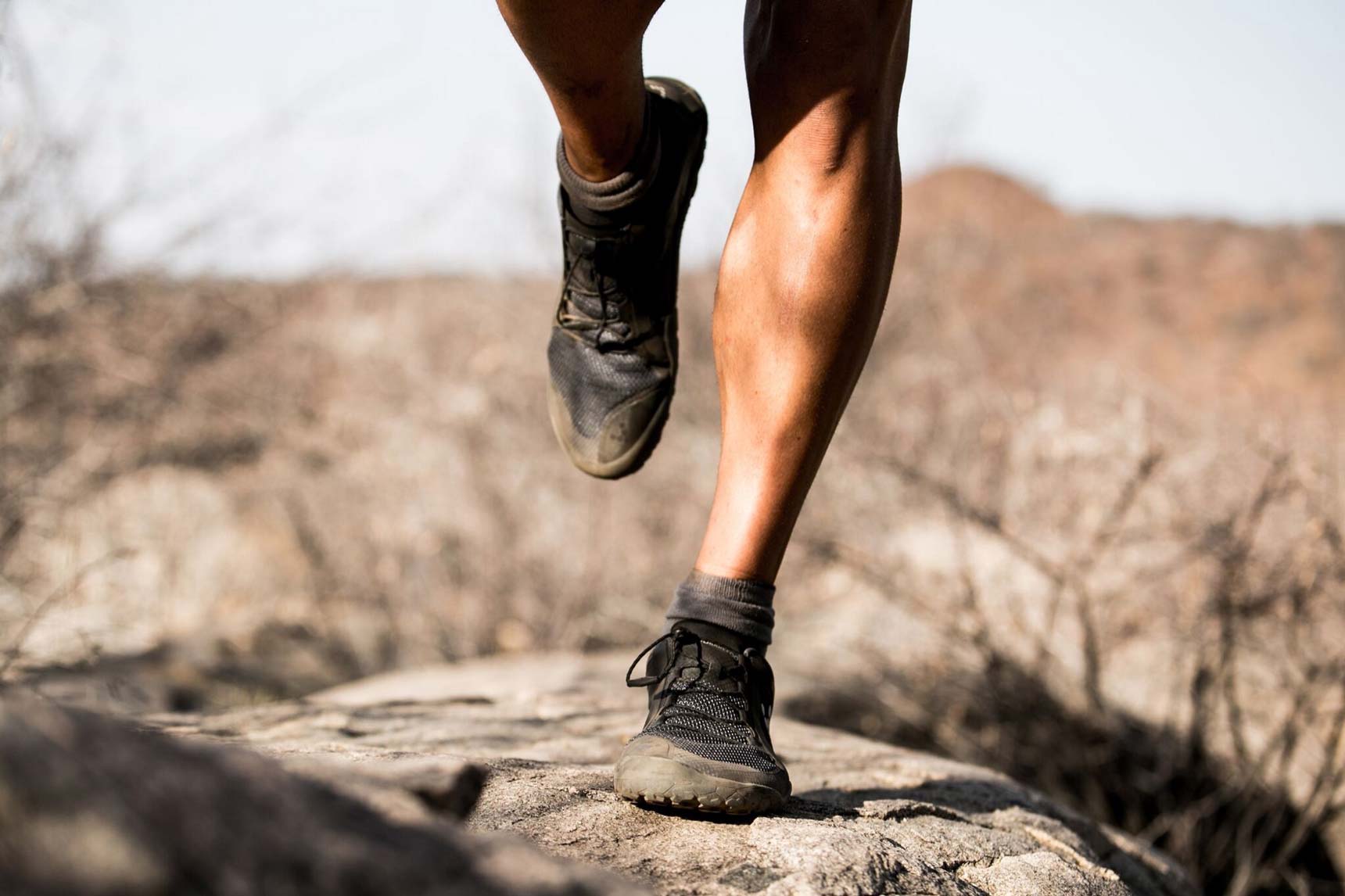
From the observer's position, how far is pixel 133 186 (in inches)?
204

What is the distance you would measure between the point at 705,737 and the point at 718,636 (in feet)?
0.43

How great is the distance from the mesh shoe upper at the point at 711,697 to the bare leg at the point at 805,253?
11cm

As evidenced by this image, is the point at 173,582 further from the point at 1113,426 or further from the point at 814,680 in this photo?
the point at 1113,426

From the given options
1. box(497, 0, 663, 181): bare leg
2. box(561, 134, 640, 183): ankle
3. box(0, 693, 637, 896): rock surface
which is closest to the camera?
box(0, 693, 637, 896): rock surface

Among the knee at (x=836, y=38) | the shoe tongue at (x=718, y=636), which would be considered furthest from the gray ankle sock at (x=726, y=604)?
the knee at (x=836, y=38)

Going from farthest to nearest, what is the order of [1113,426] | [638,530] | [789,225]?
[638,530] < [1113,426] < [789,225]

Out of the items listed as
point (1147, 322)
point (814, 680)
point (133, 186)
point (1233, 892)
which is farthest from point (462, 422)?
point (1147, 322)

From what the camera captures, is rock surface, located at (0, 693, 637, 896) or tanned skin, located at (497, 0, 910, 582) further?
tanned skin, located at (497, 0, 910, 582)

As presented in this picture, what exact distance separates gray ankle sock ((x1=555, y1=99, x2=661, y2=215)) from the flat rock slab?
0.85 m

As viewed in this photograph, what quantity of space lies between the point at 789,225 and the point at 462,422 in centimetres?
576

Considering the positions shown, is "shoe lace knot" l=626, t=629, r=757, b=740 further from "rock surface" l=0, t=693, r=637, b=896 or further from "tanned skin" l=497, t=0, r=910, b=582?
"rock surface" l=0, t=693, r=637, b=896

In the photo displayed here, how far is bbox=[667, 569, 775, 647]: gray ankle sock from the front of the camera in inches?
57.5

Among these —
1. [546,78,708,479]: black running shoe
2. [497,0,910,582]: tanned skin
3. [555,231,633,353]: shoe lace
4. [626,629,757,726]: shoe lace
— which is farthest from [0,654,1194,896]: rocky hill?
[555,231,633,353]: shoe lace

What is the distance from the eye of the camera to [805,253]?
4.75ft
